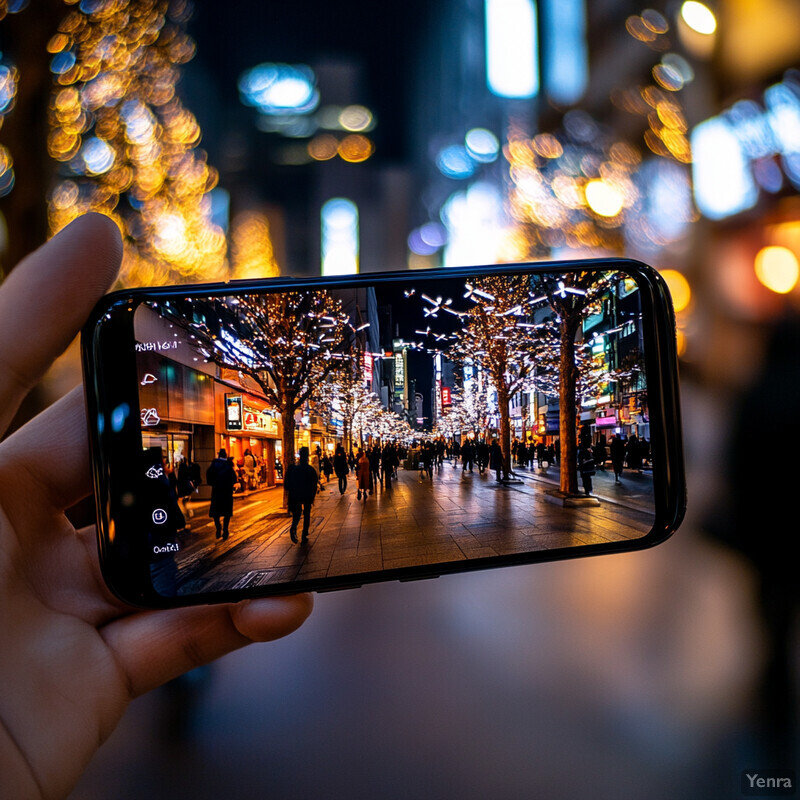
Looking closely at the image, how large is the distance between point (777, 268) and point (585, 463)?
2.81m

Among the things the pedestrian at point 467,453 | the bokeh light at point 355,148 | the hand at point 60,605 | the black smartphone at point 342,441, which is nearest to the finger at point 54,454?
the hand at point 60,605

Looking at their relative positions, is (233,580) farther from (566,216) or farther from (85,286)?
(566,216)

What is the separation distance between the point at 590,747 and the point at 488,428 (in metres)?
1.70

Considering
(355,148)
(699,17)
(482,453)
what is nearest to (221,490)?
(482,453)

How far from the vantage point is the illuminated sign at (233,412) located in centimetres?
76

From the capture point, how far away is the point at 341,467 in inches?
30.4

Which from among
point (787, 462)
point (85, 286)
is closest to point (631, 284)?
point (85, 286)

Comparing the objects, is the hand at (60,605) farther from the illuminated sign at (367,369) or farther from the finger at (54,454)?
the illuminated sign at (367,369)

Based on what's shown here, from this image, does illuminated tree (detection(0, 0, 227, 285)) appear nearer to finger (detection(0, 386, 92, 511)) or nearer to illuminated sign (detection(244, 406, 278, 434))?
finger (detection(0, 386, 92, 511))

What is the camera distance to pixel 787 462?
266cm

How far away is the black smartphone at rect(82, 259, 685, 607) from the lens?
0.68 metres

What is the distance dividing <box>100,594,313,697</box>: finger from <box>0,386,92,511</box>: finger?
24 cm

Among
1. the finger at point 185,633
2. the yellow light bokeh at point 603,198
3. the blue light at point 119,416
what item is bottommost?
the finger at point 185,633

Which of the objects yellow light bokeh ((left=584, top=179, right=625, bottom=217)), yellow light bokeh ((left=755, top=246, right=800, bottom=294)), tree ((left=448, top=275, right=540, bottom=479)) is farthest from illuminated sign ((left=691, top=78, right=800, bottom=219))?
tree ((left=448, top=275, right=540, bottom=479))
